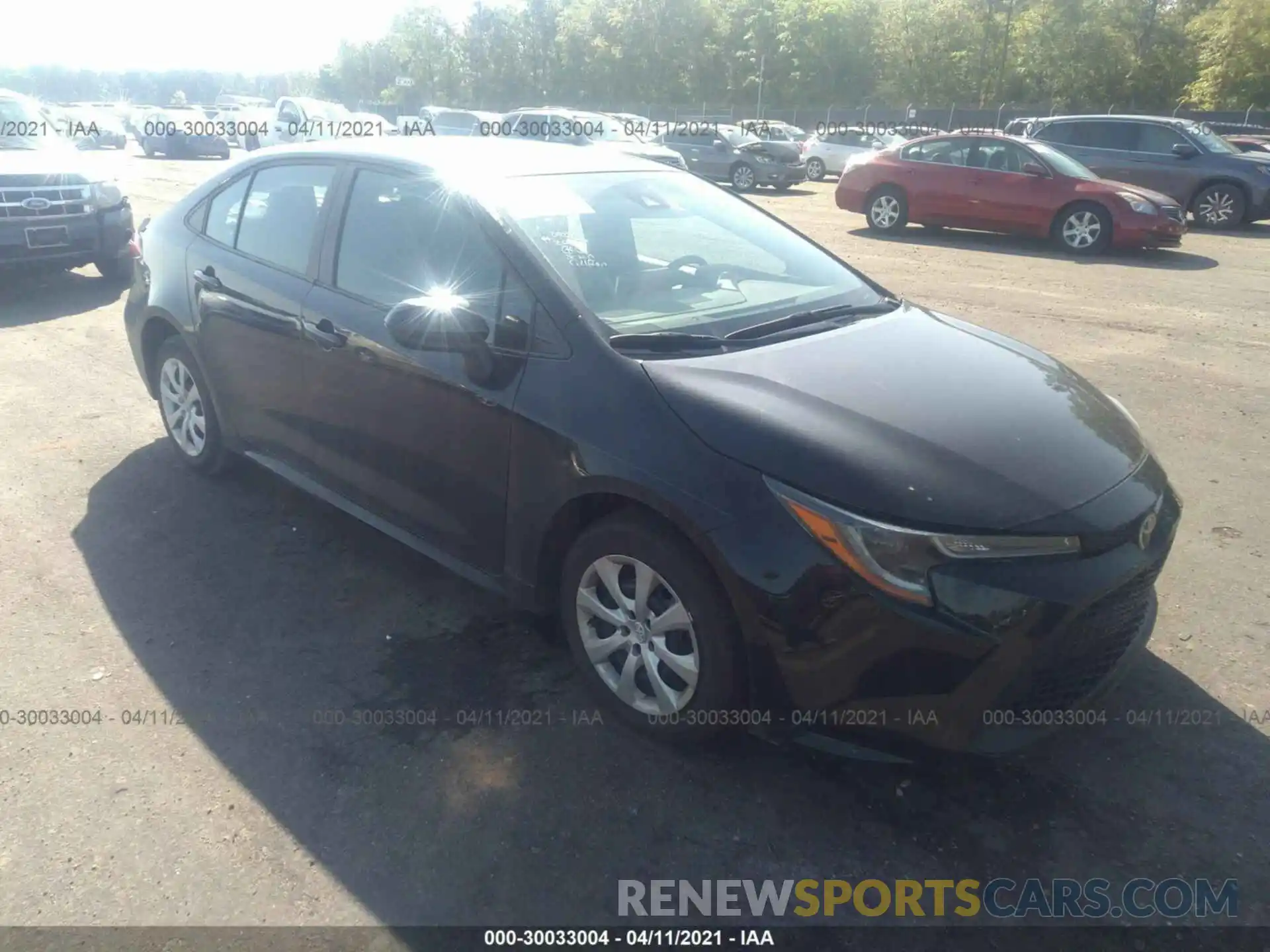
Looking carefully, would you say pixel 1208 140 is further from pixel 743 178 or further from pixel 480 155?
pixel 480 155

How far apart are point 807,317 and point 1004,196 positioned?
11.3 m

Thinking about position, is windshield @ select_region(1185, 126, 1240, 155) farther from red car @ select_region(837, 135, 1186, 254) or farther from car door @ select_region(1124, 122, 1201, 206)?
red car @ select_region(837, 135, 1186, 254)

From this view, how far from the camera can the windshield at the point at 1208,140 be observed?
50.8 feet

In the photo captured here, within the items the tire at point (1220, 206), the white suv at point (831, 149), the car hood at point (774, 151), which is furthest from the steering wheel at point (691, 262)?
the white suv at point (831, 149)

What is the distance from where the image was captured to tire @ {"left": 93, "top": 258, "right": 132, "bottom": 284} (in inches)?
387

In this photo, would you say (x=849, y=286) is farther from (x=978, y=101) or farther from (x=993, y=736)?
(x=978, y=101)

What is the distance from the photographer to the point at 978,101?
52.5 m

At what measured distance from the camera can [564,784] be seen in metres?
2.96

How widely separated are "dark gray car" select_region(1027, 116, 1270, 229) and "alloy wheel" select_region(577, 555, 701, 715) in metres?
15.6

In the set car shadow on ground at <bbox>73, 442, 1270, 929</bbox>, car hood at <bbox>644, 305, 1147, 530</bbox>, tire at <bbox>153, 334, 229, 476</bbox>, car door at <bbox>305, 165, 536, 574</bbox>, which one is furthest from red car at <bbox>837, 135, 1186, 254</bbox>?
tire at <bbox>153, 334, 229, 476</bbox>

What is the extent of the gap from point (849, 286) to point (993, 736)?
2059 mm

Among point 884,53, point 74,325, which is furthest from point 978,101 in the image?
point 74,325

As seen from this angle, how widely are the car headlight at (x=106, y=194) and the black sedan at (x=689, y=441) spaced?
18.7 feet

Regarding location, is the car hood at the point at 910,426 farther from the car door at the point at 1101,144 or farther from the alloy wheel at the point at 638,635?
the car door at the point at 1101,144
